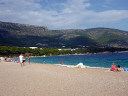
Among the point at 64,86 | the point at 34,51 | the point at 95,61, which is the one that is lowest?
Answer: the point at 95,61

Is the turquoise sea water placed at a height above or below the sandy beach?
below

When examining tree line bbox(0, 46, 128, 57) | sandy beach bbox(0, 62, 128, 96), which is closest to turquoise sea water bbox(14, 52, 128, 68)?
sandy beach bbox(0, 62, 128, 96)

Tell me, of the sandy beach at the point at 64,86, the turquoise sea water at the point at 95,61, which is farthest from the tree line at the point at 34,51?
A: the sandy beach at the point at 64,86

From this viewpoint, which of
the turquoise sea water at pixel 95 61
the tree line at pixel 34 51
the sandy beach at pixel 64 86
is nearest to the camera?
the sandy beach at pixel 64 86

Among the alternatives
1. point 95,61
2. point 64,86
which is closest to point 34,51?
point 95,61

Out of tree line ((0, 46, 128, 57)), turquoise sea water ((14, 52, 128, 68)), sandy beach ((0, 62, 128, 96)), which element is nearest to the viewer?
sandy beach ((0, 62, 128, 96))

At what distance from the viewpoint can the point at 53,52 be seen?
153 m

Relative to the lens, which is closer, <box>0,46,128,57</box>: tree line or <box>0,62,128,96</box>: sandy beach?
<box>0,62,128,96</box>: sandy beach

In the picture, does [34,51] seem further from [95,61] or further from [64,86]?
[64,86]

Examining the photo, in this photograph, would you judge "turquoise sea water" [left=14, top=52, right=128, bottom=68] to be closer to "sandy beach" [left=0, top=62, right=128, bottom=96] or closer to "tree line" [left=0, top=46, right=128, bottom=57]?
"sandy beach" [left=0, top=62, right=128, bottom=96]

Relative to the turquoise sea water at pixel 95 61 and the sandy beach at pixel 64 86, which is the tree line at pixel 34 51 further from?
the sandy beach at pixel 64 86

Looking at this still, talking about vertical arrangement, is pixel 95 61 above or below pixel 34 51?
below

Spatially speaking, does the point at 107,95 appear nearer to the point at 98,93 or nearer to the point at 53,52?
the point at 98,93

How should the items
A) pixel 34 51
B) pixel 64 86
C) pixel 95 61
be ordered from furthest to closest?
pixel 34 51, pixel 95 61, pixel 64 86
